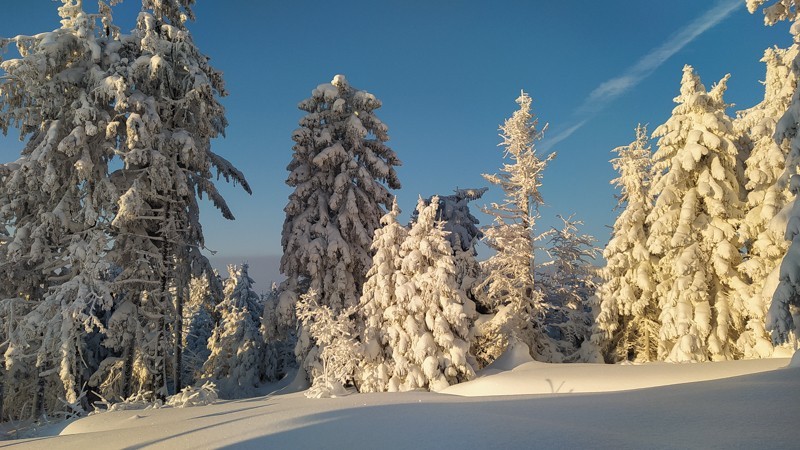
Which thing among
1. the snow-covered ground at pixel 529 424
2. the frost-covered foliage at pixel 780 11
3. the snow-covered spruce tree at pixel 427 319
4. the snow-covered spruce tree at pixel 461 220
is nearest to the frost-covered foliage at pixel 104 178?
the snow-covered ground at pixel 529 424

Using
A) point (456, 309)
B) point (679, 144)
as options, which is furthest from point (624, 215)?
point (456, 309)

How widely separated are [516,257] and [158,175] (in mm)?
15832

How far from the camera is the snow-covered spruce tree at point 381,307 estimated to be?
60.4 feet

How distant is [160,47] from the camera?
17656mm

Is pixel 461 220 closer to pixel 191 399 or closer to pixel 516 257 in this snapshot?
pixel 516 257

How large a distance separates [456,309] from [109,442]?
40.2 ft

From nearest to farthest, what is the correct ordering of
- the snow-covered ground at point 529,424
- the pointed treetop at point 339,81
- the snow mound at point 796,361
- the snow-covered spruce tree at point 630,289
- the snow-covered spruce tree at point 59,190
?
the snow-covered ground at point 529,424 < the snow mound at point 796,361 < the snow-covered spruce tree at point 59,190 < the snow-covered spruce tree at point 630,289 < the pointed treetop at point 339,81

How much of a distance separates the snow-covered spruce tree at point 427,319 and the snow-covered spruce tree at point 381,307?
253 mm

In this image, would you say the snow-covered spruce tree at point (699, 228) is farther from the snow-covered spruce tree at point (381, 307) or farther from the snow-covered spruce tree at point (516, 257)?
the snow-covered spruce tree at point (381, 307)

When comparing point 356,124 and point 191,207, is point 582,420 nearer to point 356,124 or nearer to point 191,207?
point 191,207

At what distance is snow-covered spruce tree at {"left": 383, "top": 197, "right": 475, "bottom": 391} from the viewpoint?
1767 centimetres

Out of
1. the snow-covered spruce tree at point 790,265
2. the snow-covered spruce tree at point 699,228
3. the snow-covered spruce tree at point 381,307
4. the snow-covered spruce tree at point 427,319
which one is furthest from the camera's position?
the snow-covered spruce tree at point 699,228

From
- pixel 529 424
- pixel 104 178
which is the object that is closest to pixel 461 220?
pixel 104 178

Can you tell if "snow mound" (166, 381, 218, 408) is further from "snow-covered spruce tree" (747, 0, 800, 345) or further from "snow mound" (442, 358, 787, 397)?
"snow-covered spruce tree" (747, 0, 800, 345)
